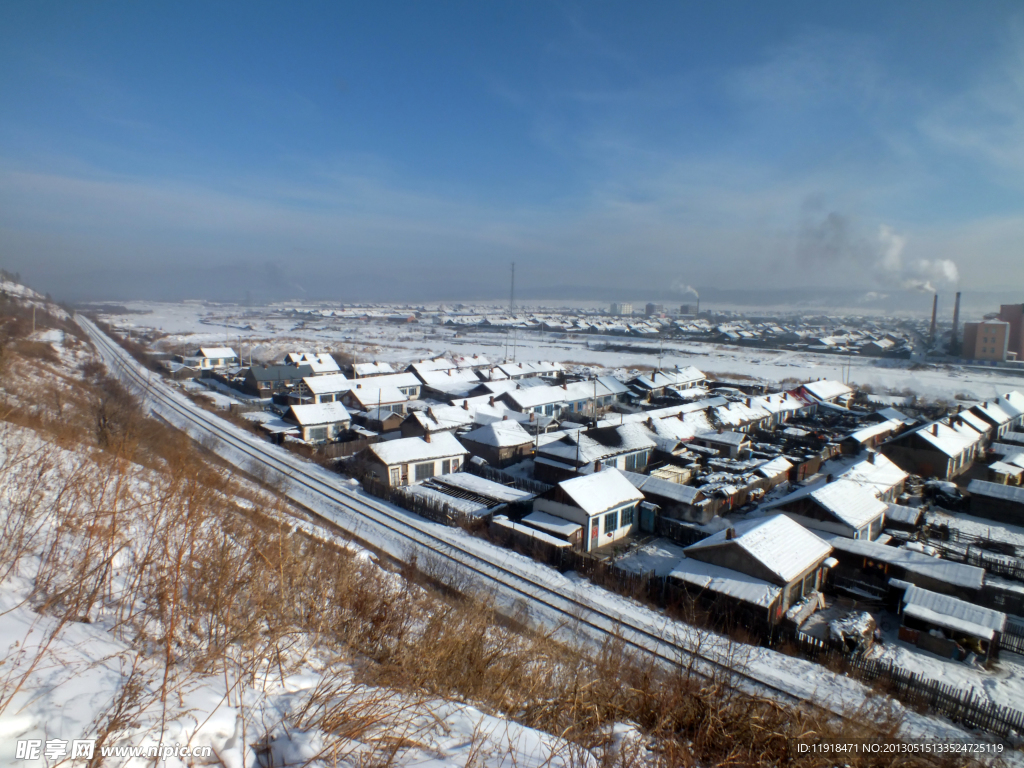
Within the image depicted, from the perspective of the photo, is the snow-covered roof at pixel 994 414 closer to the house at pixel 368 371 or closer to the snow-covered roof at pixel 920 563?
the snow-covered roof at pixel 920 563

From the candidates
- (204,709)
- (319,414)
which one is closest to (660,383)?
(319,414)

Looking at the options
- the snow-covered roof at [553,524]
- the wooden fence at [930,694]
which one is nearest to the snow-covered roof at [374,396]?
the snow-covered roof at [553,524]

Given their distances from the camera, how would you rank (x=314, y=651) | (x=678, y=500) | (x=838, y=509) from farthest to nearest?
1. (x=678, y=500)
2. (x=838, y=509)
3. (x=314, y=651)

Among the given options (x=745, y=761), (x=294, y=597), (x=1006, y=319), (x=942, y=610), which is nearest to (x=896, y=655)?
(x=942, y=610)

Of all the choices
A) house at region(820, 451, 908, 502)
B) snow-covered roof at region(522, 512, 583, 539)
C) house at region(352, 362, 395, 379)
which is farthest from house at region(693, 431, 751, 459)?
house at region(352, 362, 395, 379)

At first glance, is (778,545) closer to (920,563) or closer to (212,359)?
(920,563)

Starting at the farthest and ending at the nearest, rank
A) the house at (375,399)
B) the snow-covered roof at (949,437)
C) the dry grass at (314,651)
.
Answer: the house at (375,399)
the snow-covered roof at (949,437)
the dry grass at (314,651)

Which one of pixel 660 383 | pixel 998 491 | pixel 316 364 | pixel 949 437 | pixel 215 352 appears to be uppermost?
pixel 215 352

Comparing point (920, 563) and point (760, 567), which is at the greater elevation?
point (760, 567)
